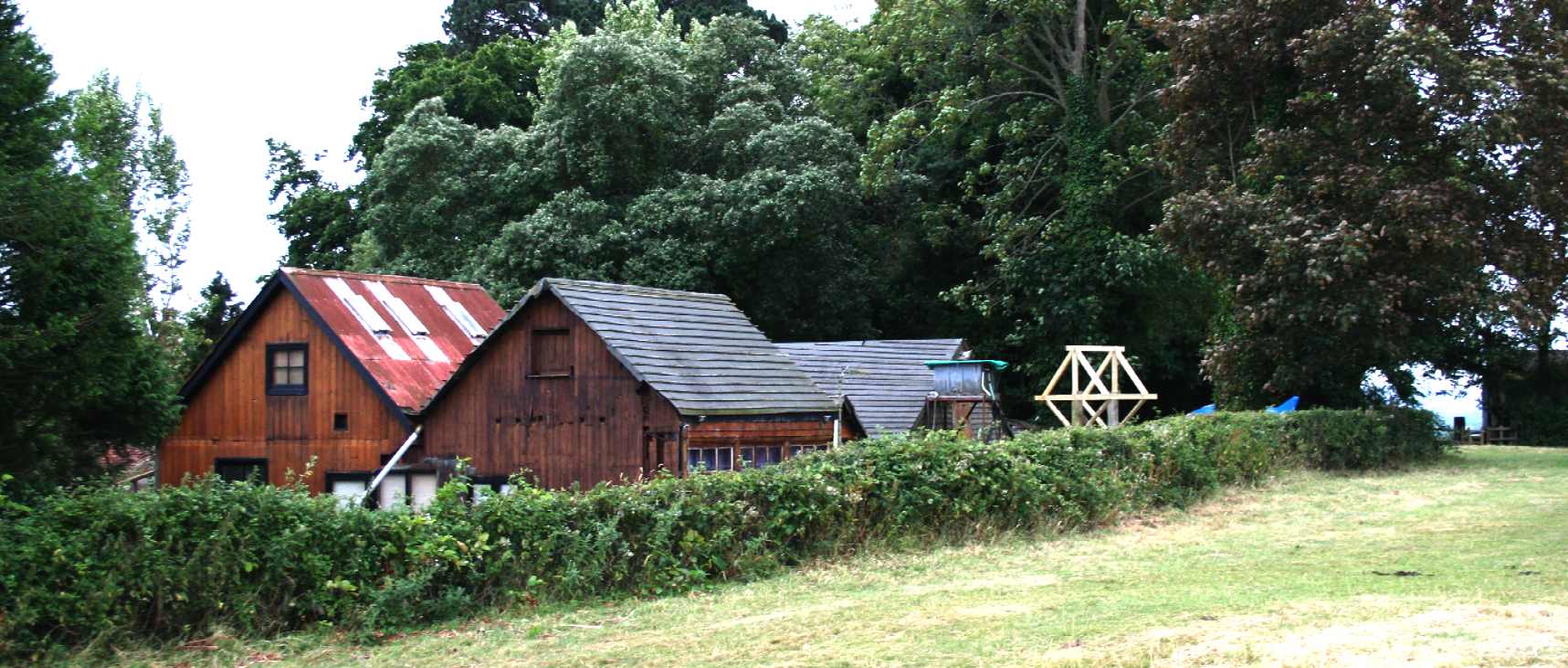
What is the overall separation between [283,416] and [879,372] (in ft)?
51.1

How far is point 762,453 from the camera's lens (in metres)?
26.4

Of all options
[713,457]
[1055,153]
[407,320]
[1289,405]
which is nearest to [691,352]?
[713,457]

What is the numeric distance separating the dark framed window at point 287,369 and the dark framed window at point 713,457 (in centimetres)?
1200

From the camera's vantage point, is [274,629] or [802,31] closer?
[274,629]

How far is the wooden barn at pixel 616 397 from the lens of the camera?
25.2 metres

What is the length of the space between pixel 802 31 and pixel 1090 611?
40.2 metres

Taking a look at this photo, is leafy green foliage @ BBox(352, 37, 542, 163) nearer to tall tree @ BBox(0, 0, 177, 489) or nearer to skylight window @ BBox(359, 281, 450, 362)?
skylight window @ BBox(359, 281, 450, 362)

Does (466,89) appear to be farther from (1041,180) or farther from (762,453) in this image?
(762,453)

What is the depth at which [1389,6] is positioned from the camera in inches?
1086

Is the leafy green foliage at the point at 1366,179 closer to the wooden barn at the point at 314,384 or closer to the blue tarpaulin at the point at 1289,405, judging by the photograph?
the blue tarpaulin at the point at 1289,405

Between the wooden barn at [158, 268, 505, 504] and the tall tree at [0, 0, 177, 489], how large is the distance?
1126cm

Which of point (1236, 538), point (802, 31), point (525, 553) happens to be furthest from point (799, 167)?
point (525, 553)

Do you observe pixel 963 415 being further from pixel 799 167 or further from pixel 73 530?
pixel 73 530

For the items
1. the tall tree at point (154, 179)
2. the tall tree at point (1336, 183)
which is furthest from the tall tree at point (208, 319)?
the tall tree at point (1336, 183)
